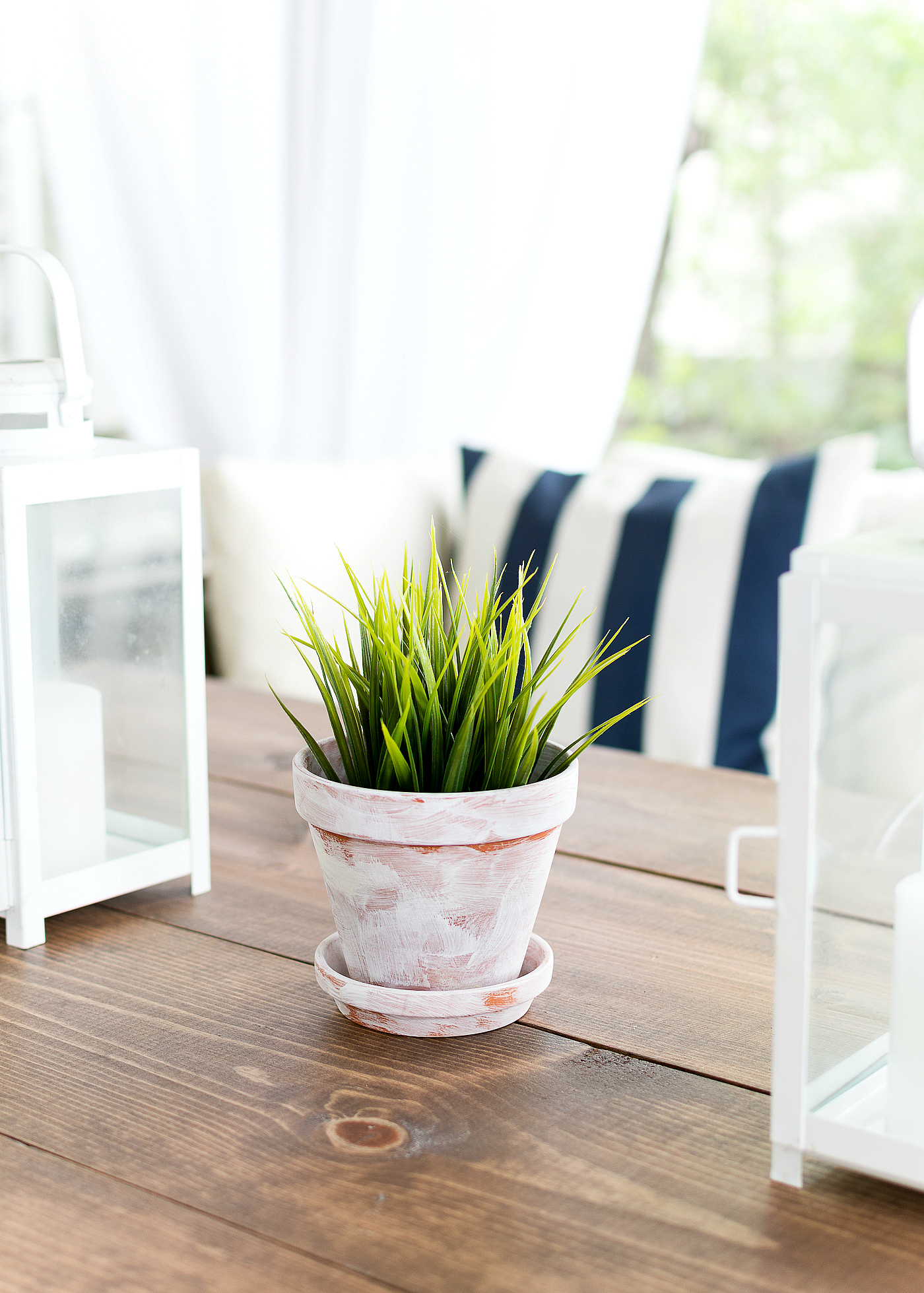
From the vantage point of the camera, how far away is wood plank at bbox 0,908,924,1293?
463mm

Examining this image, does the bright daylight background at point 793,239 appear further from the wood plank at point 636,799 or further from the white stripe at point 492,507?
the wood plank at point 636,799

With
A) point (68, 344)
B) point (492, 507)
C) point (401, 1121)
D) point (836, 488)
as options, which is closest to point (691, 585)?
point (836, 488)

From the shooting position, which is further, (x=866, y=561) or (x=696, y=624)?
(x=696, y=624)

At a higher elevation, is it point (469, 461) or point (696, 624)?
point (469, 461)

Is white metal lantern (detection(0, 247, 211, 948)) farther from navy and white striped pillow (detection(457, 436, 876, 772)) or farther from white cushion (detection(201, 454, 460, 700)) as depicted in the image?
white cushion (detection(201, 454, 460, 700))

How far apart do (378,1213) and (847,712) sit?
0.26m

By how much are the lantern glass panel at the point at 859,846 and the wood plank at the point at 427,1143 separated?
0.05 m

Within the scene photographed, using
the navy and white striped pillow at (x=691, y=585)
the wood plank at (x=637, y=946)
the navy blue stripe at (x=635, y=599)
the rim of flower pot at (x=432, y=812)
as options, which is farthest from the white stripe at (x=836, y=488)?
the rim of flower pot at (x=432, y=812)

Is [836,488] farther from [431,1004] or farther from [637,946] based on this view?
[431,1004]

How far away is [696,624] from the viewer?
1614 millimetres

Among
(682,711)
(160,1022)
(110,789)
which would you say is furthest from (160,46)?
(160,1022)

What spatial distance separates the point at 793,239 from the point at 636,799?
400 cm

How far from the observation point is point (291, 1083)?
586 millimetres

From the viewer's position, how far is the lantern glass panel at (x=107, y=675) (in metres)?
0.74
